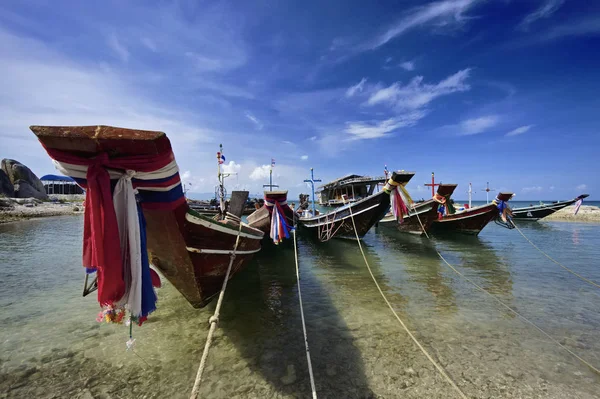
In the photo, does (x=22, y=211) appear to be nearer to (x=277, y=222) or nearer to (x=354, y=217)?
(x=277, y=222)

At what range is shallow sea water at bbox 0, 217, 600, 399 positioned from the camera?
3.66m

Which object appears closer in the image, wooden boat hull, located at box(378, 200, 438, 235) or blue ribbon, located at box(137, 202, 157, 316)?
blue ribbon, located at box(137, 202, 157, 316)

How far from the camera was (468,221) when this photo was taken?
1875cm

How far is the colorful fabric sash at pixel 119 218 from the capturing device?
9.14 ft

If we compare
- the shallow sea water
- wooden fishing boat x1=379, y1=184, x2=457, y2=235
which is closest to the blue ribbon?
the shallow sea water

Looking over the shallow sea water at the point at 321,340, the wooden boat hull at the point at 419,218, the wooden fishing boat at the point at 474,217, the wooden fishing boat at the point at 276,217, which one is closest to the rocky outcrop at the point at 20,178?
the shallow sea water at the point at 321,340

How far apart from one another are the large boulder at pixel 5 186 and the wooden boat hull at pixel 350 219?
4485cm

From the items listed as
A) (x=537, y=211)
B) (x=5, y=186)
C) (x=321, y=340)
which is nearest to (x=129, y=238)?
(x=321, y=340)

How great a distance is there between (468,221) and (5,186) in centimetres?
5610

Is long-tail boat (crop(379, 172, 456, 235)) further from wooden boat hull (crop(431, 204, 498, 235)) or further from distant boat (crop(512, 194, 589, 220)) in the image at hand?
distant boat (crop(512, 194, 589, 220))

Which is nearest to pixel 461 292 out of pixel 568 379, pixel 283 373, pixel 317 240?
pixel 568 379

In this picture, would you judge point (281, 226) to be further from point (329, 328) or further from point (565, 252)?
point (565, 252)

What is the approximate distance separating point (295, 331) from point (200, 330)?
1959mm

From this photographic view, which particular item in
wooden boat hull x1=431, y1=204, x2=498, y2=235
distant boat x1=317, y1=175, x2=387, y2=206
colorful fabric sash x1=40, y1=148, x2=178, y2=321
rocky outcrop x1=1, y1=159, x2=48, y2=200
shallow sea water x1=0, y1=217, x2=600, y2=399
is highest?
rocky outcrop x1=1, y1=159, x2=48, y2=200
